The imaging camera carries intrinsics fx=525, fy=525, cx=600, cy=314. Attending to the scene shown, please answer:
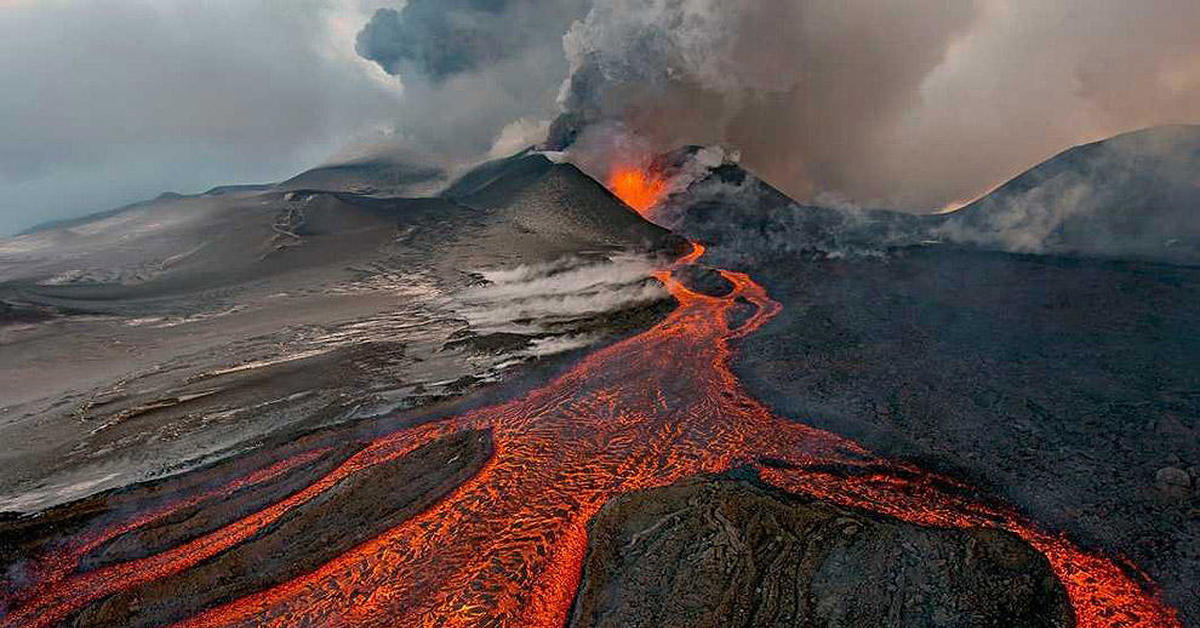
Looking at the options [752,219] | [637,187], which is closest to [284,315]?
[752,219]

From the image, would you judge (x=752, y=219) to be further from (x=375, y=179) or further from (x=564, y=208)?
(x=375, y=179)

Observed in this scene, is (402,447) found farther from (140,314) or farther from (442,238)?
(442,238)

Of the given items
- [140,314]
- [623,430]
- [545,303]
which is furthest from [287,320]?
[623,430]

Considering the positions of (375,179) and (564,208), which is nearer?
(564,208)

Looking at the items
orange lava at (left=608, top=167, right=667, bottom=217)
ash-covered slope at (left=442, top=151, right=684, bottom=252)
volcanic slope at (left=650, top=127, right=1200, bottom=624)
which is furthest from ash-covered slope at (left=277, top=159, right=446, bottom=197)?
volcanic slope at (left=650, top=127, right=1200, bottom=624)

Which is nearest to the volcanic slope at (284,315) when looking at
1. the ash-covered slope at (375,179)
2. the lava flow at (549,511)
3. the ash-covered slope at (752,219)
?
the lava flow at (549,511)

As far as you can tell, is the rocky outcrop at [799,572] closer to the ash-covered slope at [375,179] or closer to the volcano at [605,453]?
the volcano at [605,453]
